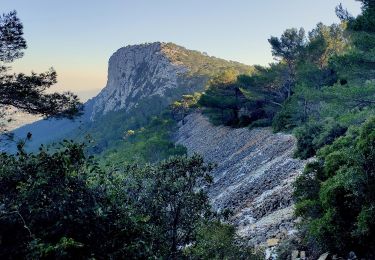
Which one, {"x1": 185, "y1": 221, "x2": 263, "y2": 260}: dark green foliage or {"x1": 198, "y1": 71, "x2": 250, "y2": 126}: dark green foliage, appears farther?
{"x1": 198, "y1": 71, "x2": 250, "y2": 126}: dark green foliage

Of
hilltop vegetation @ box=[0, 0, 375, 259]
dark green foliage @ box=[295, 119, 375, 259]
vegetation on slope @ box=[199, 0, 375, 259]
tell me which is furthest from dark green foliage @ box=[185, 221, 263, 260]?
vegetation on slope @ box=[199, 0, 375, 259]

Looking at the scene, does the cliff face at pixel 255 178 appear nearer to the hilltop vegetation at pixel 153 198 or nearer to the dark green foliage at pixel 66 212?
the hilltop vegetation at pixel 153 198

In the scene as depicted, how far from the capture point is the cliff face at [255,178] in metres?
15.9

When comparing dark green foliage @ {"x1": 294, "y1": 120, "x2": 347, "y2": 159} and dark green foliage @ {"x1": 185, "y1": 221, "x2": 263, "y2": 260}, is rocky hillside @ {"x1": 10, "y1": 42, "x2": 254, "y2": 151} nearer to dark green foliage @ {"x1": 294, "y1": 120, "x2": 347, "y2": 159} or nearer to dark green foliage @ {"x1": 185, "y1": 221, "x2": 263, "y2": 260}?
dark green foliage @ {"x1": 294, "y1": 120, "x2": 347, "y2": 159}

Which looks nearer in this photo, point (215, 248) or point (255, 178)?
point (215, 248)

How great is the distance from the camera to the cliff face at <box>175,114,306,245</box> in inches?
627

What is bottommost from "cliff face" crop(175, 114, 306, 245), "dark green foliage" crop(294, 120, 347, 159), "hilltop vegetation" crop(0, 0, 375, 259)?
"cliff face" crop(175, 114, 306, 245)

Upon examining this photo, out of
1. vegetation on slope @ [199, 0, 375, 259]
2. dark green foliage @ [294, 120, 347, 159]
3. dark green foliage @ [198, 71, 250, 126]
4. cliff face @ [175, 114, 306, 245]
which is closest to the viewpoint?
vegetation on slope @ [199, 0, 375, 259]

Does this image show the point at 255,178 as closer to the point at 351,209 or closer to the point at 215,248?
the point at 351,209

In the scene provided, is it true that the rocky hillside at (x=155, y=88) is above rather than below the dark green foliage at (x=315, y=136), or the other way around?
above

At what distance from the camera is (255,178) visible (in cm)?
2634

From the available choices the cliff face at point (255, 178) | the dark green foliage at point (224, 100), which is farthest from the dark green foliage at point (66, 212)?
the dark green foliage at point (224, 100)

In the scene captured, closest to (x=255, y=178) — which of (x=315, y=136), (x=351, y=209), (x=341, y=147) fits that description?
(x=315, y=136)

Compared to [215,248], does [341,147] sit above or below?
above
